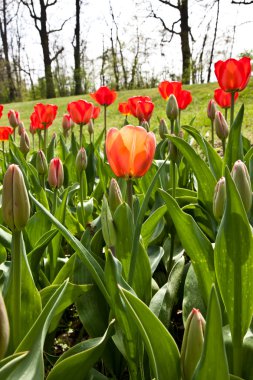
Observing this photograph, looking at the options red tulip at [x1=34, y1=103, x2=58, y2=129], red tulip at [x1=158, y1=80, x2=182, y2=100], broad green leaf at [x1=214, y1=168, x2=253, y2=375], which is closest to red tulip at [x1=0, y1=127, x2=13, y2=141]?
red tulip at [x1=34, y1=103, x2=58, y2=129]

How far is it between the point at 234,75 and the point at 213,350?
45.8 inches

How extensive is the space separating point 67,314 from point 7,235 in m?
0.37

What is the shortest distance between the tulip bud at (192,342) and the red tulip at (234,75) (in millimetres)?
1097

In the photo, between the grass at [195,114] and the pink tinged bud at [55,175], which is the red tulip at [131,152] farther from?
the grass at [195,114]

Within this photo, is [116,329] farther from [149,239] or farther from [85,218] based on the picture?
[85,218]

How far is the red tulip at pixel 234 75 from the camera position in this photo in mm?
1514

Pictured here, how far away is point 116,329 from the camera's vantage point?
86cm

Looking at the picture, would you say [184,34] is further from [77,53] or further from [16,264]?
[16,264]

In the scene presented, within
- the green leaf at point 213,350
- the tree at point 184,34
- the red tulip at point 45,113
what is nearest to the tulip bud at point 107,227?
the green leaf at point 213,350

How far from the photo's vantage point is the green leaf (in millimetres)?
528

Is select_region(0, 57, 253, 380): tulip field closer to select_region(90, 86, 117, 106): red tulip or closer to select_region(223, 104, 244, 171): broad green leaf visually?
select_region(223, 104, 244, 171): broad green leaf

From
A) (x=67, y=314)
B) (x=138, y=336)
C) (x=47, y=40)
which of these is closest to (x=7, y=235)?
(x=67, y=314)

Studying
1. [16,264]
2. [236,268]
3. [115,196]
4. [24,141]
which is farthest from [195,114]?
[16,264]

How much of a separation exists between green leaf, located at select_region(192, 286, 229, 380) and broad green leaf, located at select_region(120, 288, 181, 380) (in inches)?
3.2
